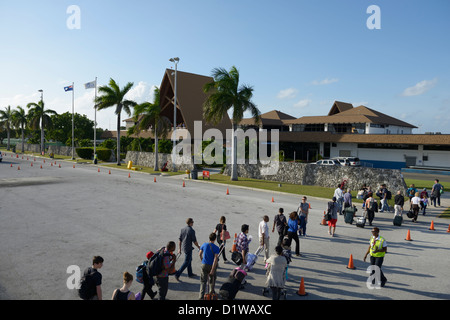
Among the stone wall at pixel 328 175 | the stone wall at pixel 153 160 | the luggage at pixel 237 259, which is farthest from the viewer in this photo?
the stone wall at pixel 153 160

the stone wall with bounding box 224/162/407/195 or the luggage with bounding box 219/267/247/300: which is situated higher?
the stone wall with bounding box 224/162/407/195

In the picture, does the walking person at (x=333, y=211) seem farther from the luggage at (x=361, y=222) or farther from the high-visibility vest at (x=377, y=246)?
the high-visibility vest at (x=377, y=246)

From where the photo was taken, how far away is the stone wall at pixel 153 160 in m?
39.1

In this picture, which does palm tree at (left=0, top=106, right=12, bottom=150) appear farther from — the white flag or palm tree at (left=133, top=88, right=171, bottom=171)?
palm tree at (left=133, top=88, right=171, bottom=171)

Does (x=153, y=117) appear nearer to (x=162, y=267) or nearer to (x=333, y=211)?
(x=333, y=211)

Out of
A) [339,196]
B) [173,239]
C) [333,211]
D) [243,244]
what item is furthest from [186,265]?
[339,196]

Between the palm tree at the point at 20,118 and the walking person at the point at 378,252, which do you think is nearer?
the walking person at the point at 378,252

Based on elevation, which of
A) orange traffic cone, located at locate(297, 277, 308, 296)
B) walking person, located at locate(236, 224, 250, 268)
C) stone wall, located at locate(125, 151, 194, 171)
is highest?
stone wall, located at locate(125, 151, 194, 171)

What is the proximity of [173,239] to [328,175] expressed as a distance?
743 inches

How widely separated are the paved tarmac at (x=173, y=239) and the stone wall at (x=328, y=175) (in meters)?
4.25

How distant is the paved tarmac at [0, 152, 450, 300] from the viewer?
838 centimetres

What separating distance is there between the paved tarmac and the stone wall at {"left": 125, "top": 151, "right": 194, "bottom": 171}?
16.7 m

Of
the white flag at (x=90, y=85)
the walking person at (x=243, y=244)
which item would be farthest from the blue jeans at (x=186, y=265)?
the white flag at (x=90, y=85)

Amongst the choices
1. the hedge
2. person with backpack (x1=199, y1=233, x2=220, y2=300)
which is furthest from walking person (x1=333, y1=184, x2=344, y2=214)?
the hedge
